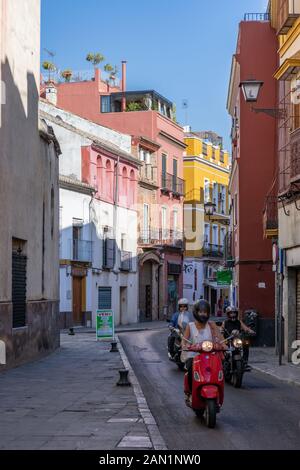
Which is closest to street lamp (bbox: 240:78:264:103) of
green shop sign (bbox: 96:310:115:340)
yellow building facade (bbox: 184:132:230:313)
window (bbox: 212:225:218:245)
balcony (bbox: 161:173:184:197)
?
green shop sign (bbox: 96:310:115:340)

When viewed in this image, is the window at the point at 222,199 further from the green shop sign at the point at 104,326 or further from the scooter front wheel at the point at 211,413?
the scooter front wheel at the point at 211,413

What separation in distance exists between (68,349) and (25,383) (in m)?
11.2

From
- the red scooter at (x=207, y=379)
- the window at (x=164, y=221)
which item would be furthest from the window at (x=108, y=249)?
the red scooter at (x=207, y=379)

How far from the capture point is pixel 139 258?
55938 mm

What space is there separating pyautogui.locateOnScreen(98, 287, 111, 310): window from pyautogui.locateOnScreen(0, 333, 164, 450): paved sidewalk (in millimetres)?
28453

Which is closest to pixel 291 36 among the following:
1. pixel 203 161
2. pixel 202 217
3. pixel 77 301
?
pixel 77 301

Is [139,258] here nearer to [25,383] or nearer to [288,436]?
[25,383]

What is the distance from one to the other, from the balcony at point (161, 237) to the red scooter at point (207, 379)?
1766 inches

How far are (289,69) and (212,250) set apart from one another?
52054 millimetres

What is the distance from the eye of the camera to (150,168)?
59.2 m

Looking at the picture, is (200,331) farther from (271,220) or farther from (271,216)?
(271,216)

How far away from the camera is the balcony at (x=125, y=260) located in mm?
52688

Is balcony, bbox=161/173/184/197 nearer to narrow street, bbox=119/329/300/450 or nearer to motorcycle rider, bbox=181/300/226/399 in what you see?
narrow street, bbox=119/329/300/450

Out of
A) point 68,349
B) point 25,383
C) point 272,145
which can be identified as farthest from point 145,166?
point 25,383
